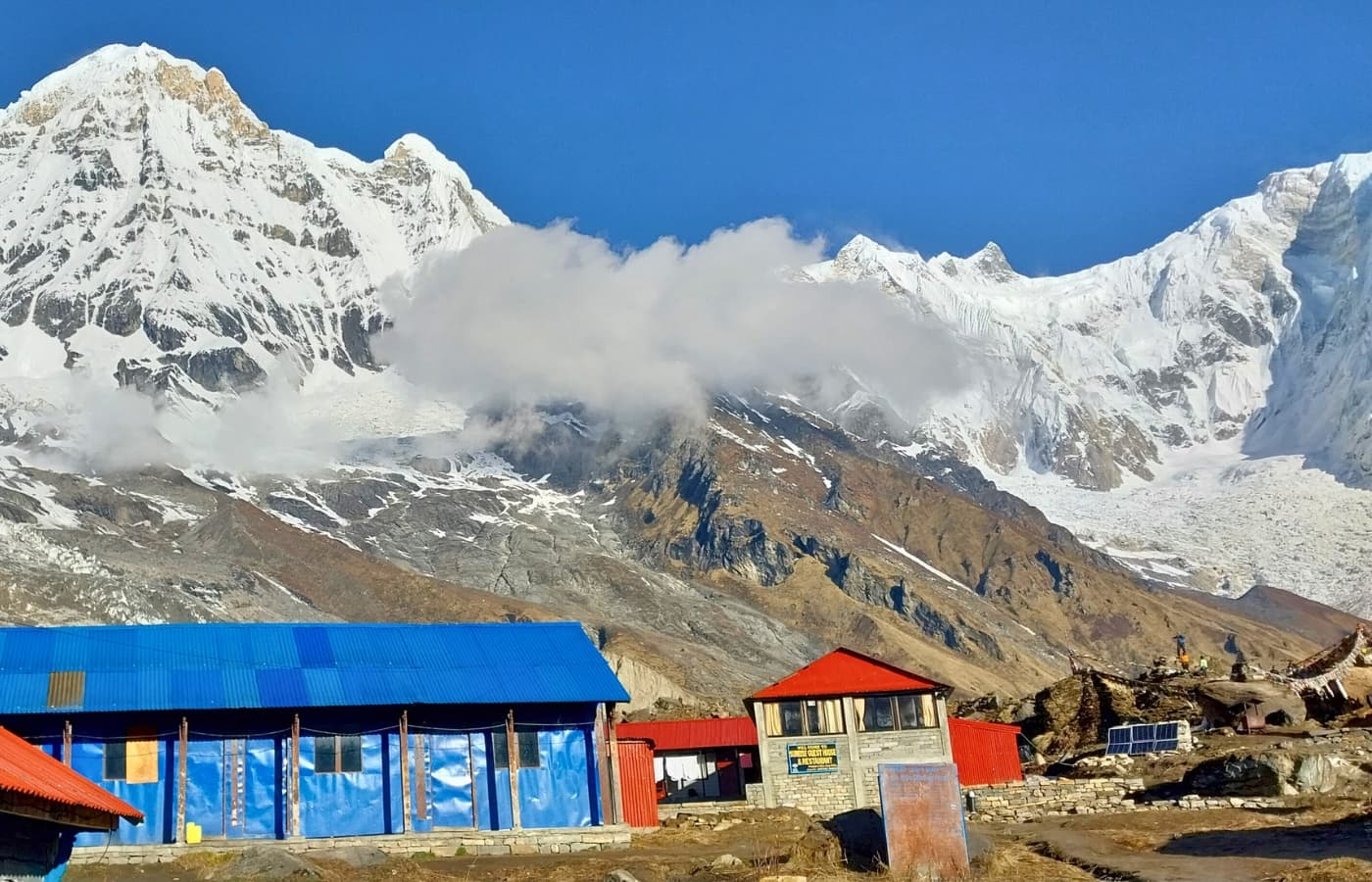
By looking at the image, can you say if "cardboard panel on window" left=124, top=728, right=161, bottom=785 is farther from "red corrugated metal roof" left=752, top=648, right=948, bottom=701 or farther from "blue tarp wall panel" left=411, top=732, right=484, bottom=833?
"red corrugated metal roof" left=752, top=648, right=948, bottom=701

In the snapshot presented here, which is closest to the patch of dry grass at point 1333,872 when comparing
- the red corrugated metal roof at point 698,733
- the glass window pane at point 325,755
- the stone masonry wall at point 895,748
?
the glass window pane at point 325,755

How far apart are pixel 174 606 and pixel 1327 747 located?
129 metres

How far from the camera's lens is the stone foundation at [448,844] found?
38.9 metres

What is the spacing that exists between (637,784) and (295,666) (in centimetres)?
1098

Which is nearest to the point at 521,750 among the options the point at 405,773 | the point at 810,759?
the point at 405,773

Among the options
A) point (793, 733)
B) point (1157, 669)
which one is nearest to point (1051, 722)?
point (1157, 669)

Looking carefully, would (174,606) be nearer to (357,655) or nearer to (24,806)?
(357,655)

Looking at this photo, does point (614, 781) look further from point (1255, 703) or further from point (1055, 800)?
point (1255, 703)

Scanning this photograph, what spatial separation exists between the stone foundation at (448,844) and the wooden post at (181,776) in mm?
1408

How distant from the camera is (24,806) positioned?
24641 mm

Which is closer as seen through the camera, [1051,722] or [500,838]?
[500,838]

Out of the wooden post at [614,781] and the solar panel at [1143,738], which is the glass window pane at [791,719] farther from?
the solar panel at [1143,738]

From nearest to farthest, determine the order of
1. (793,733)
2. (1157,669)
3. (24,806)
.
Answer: (24,806) → (793,733) → (1157,669)

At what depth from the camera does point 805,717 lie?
187 feet
